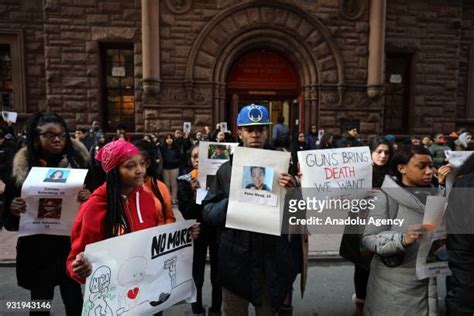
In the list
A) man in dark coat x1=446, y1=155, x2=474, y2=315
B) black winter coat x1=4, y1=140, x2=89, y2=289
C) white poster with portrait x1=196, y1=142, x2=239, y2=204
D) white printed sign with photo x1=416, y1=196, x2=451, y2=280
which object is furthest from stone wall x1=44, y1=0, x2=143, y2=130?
man in dark coat x1=446, y1=155, x2=474, y2=315

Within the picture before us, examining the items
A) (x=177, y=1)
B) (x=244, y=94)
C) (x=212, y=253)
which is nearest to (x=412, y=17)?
(x=244, y=94)

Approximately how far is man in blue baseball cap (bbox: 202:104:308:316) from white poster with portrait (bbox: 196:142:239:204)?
95 centimetres

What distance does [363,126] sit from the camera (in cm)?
1127

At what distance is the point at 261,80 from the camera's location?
1195 centimetres

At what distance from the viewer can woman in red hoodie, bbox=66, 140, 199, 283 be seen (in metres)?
1.97

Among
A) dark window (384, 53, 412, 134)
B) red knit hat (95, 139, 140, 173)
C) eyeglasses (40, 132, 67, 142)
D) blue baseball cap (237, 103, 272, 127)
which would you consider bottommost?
red knit hat (95, 139, 140, 173)

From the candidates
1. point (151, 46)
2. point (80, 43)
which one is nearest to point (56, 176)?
point (151, 46)

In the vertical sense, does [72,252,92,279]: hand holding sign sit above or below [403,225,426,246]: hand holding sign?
below

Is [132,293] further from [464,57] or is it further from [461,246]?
[464,57]

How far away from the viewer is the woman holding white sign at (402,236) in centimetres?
212

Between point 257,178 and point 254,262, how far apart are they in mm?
594

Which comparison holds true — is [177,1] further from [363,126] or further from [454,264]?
[454,264]

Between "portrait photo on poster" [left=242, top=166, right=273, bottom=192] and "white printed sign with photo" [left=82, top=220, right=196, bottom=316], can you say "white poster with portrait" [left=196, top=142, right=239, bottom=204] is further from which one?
"portrait photo on poster" [left=242, top=166, right=273, bottom=192]

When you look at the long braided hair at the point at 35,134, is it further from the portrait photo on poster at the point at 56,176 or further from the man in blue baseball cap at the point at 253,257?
the man in blue baseball cap at the point at 253,257
